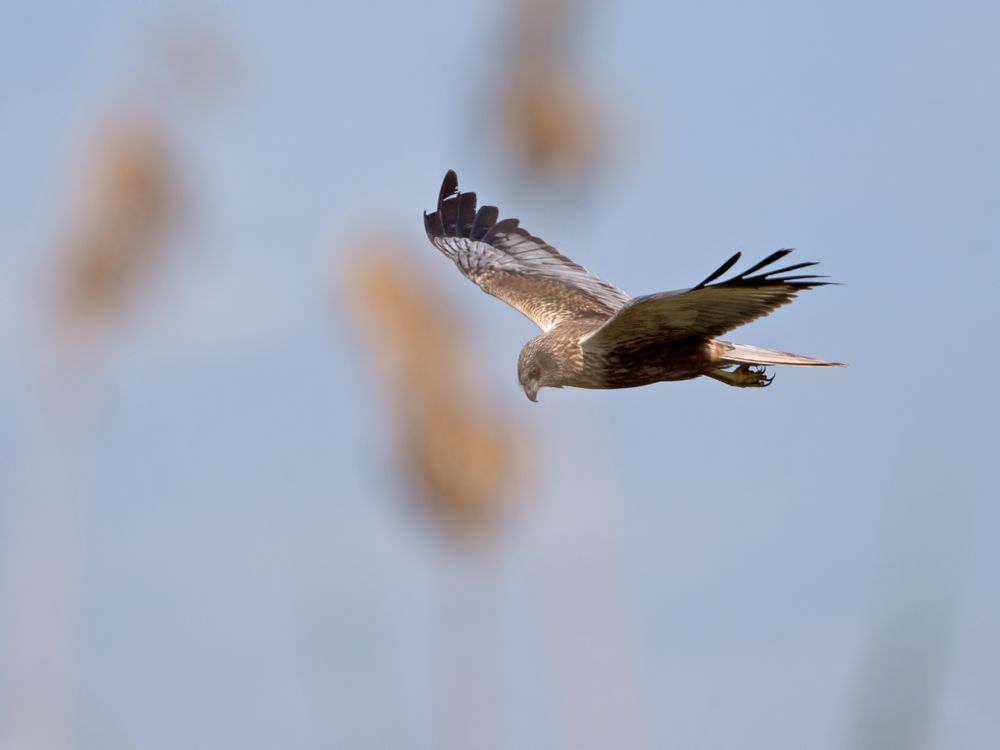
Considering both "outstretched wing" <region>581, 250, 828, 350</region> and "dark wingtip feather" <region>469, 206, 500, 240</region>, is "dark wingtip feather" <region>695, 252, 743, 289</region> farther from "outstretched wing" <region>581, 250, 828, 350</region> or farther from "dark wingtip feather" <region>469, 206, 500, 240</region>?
"dark wingtip feather" <region>469, 206, 500, 240</region>

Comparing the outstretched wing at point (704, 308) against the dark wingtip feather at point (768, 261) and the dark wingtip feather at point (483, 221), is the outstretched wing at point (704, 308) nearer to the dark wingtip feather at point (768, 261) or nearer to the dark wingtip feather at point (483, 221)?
the dark wingtip feather at point (768, 261)

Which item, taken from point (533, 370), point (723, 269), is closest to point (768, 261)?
point (723, 269)

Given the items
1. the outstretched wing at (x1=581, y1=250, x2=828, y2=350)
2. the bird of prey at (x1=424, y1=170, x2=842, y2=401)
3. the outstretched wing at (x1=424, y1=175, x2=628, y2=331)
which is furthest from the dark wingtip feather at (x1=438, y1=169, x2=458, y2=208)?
the outstretched wing at (x1=581, y1=250, x2=828, y2=350)

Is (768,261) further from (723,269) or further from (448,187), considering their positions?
(448,187)

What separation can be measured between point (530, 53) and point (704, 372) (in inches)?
247

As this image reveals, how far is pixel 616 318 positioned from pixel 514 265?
3.21m

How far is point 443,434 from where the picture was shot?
10.9 metres

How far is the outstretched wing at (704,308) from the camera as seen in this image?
17.9 feet

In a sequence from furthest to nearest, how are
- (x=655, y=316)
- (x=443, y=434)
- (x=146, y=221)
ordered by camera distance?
(x=146, y=221), (x=443, y=434), (x=655, y=316)

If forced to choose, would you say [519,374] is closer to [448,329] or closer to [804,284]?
[804,284]

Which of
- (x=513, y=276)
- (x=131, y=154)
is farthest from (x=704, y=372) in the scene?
(x=131, y=154)

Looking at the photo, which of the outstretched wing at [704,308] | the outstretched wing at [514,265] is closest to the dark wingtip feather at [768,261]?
the outstretched wing at [704,308]

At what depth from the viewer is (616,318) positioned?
5852 millimetres

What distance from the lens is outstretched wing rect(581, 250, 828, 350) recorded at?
5453 millimetres
